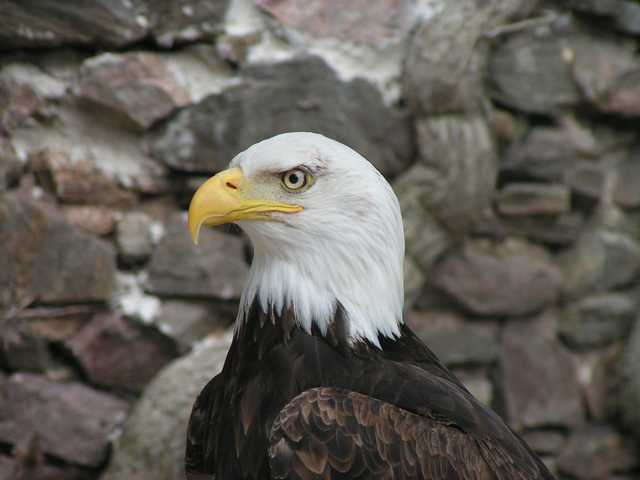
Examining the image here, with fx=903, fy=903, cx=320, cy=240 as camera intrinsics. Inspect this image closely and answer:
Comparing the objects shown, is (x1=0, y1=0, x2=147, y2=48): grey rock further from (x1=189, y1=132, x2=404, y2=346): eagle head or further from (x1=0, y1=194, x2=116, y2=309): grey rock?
(x1=189, y1=132, x2=404, y2=346): eagle head

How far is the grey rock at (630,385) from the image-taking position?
407 centimetres

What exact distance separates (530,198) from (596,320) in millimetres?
723

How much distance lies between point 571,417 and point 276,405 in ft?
7.65

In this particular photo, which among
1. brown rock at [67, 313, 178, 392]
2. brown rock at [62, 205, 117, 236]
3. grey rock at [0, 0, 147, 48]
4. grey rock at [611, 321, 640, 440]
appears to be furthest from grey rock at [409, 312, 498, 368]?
grey rock at [0, 0, 147, 48]

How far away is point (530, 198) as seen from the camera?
3832mm

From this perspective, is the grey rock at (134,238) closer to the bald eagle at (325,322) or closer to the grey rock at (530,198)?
the bald eagle at (325,322)

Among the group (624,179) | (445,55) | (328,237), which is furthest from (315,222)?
(624,179)

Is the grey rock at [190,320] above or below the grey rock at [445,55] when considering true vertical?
below

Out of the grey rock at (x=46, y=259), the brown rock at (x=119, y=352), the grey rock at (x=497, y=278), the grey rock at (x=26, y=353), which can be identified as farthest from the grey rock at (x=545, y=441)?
the grey rock at (x=26, y=353)

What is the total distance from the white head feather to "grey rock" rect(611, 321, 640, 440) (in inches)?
89.3

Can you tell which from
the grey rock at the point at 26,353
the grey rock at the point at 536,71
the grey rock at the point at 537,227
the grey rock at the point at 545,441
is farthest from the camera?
the grey rock at the point at 545,441

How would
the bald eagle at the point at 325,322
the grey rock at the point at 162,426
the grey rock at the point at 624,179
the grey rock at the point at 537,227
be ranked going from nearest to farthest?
1. the bald eagle at the point at 325,322
2. the grey rock at the point at 162,426
3. the grey rock at the point at 537,227
4. the grey rock at the point at 624,179

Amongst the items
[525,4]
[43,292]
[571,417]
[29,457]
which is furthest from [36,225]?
[571,417]

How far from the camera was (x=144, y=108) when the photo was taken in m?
3.31
